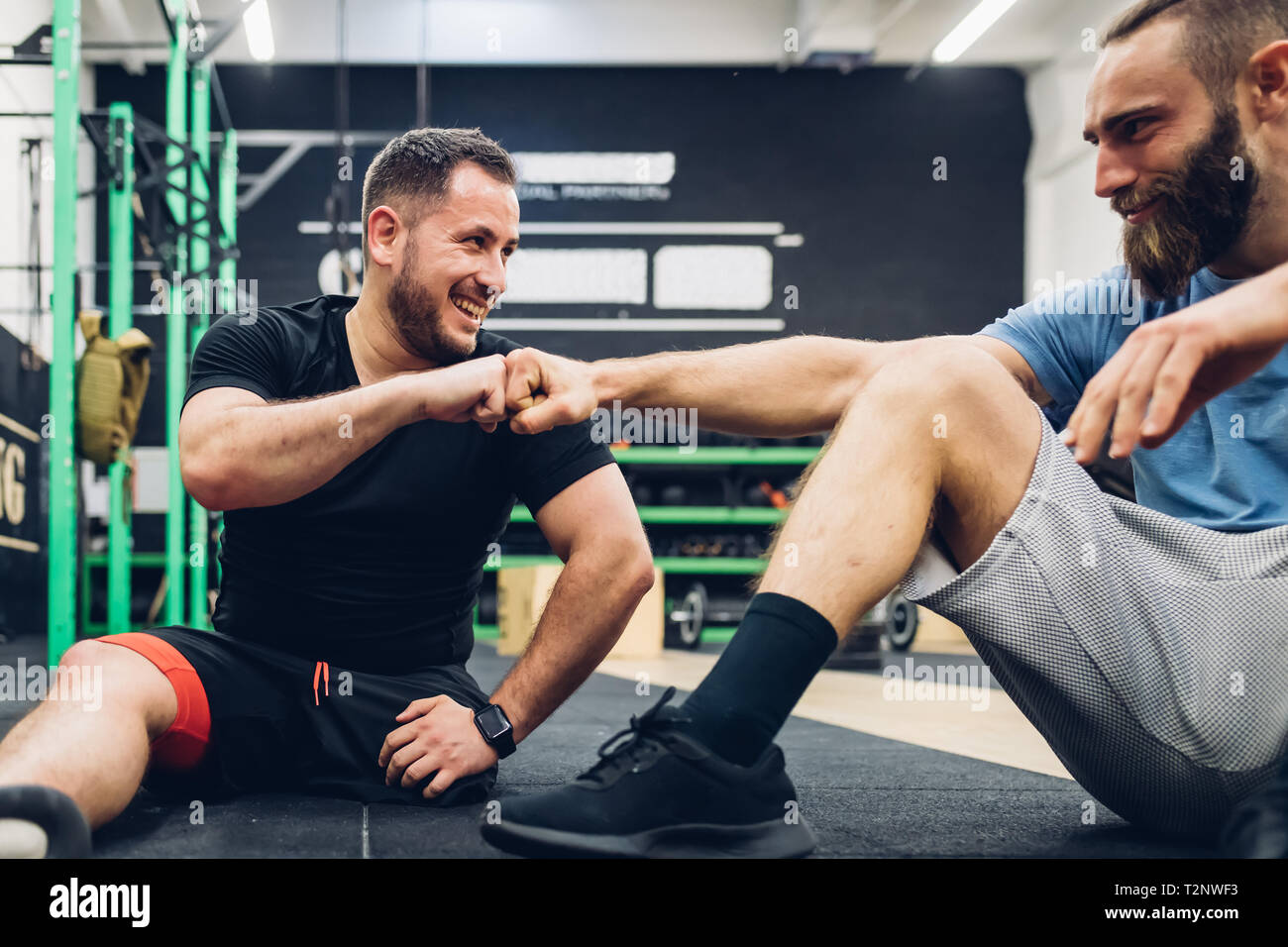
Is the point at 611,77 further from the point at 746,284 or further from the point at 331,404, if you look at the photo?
the point at 331,404

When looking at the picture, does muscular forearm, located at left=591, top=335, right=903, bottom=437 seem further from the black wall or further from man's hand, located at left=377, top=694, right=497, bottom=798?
the black wall

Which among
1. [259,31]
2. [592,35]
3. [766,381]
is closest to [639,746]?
[766,381]

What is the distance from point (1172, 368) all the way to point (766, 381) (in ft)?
1.48

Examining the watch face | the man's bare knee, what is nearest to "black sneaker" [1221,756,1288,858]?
the watch face

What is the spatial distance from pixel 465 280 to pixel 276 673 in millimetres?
636

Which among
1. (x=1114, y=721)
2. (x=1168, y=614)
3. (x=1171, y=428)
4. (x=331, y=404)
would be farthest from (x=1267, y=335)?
(x=331, y=404)

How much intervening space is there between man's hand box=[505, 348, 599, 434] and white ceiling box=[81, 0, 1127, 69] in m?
7.58

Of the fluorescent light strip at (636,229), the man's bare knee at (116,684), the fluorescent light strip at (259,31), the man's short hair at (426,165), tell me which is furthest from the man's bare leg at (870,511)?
the fluorescent light strip at (636,229)

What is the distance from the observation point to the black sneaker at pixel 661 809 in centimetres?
100

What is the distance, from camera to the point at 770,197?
28.5ft

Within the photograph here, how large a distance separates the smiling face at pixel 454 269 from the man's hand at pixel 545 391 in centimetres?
28

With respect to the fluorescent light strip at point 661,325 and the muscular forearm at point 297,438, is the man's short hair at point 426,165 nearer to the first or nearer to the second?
the muscular forearm at point 297,438

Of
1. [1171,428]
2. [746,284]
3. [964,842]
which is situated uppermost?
[746,284]

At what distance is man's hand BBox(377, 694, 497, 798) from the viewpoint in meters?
1.40
